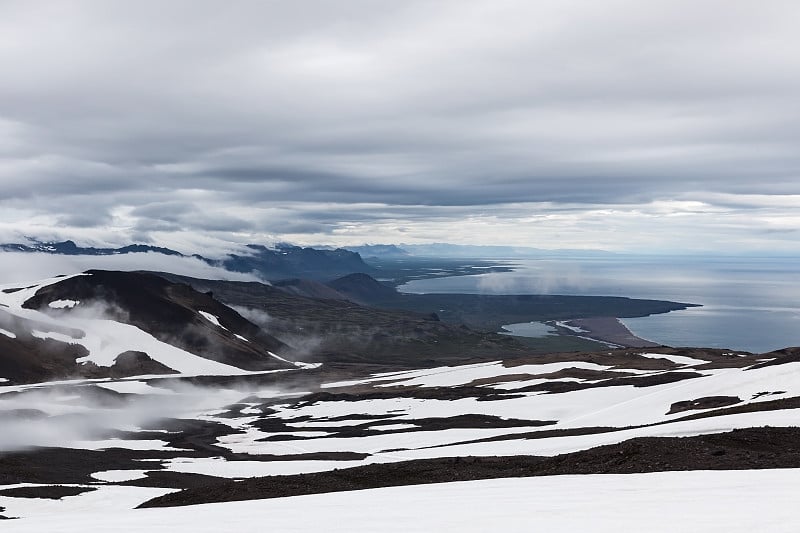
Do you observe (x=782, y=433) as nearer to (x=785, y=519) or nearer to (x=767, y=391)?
(x=785, y=519)

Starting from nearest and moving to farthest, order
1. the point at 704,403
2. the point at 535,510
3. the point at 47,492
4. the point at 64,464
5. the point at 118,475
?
the point at 535,510
the point at 47,492
the point at 118,475
the point at 704,403
the point at 64,464

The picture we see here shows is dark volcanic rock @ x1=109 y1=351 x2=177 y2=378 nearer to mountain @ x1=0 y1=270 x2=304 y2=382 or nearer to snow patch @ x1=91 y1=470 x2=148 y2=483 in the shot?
mountain @ x1=0 y1=270 x2=304 y2=382

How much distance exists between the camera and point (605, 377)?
108125 millimetres

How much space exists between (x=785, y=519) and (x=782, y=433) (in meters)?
19.0

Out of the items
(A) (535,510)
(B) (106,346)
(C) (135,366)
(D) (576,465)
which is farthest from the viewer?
(B) (106,346)

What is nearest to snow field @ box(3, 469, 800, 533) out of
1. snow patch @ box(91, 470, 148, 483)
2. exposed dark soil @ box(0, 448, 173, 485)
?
snow patch @ box(91, 470, 148, 483)

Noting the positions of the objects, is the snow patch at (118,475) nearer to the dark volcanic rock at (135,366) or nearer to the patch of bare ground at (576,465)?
the patch of bare ground at (576,465)

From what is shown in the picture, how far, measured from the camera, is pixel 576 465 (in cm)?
2788

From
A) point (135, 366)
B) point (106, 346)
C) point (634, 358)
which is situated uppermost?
point (106, 346)

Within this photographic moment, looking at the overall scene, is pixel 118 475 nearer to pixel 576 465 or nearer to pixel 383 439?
pixel 383 439

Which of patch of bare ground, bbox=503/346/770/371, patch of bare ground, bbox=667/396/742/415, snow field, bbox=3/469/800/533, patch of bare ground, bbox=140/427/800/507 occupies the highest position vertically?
snow field, bbox=3/469/800/533

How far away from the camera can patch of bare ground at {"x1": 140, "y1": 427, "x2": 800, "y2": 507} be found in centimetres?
2488

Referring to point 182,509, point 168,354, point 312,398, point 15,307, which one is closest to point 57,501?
point 182,509

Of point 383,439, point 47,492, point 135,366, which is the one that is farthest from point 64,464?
point 135,366
